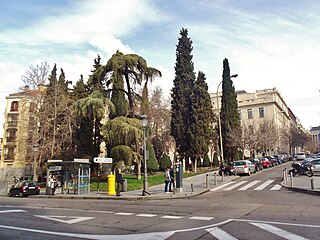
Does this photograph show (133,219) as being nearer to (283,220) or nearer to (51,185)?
(283,220)

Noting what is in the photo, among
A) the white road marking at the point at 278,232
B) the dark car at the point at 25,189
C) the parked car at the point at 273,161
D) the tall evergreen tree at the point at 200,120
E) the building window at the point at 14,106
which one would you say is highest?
the building window at the point at 14,106

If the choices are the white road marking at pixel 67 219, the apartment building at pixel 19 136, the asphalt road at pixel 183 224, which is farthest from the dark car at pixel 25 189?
the white road marking at pixel 67 219

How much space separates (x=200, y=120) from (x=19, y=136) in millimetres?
26826

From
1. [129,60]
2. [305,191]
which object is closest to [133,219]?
[305,191]

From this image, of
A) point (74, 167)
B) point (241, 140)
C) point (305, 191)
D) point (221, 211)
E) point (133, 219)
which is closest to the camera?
point (133, 219)

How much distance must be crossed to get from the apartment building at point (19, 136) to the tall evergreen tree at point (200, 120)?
20764mm

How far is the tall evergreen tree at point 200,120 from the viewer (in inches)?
1670

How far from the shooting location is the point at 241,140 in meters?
51.1

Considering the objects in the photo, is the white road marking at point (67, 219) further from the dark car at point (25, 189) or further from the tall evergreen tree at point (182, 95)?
the tall evergreen tree at point (182, 95)

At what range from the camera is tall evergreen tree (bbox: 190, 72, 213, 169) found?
42406mm

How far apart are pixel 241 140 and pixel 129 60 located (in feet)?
93.8

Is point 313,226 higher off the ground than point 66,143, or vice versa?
point 66,143

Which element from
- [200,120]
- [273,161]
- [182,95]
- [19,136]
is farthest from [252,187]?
[19,136]

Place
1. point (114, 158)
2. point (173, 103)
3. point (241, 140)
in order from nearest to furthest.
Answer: point (114, 158)
point (173, 103)
point (241, 140)
